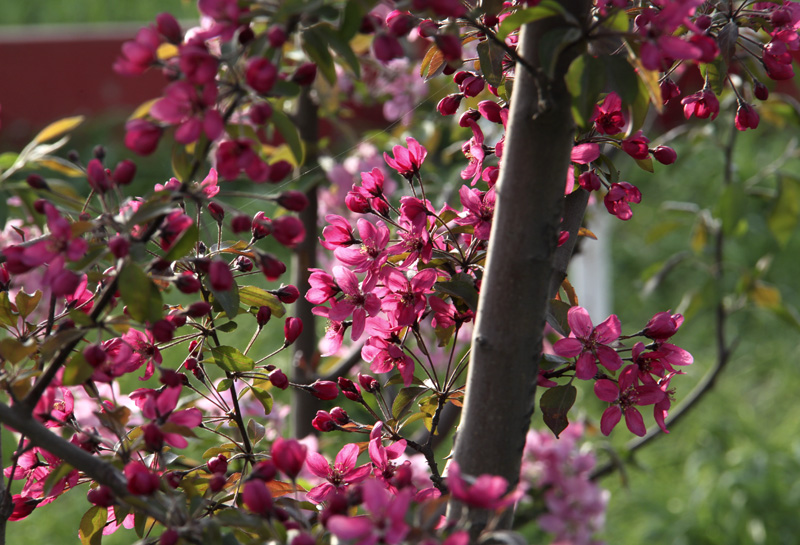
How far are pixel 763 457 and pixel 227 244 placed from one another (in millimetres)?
2009

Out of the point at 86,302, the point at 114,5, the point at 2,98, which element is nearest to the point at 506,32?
the point at 86,302

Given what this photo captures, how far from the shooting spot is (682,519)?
2203 mm

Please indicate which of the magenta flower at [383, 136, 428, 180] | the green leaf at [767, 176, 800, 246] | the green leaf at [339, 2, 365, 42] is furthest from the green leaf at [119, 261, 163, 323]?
the green leaf at [767, 176, 800, 246]

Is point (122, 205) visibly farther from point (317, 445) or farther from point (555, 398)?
point (317, 445)

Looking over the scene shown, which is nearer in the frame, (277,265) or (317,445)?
(277,265)

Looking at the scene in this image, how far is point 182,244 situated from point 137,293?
2.6 inches

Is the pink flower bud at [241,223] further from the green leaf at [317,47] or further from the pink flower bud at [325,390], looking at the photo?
the pink flower bud at [325,390]

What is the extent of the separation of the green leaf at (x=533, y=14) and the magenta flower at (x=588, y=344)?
0.91 ft

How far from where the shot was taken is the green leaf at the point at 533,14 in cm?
58

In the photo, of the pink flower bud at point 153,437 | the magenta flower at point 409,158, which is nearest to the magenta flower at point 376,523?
the pink flower bud at point 153,437

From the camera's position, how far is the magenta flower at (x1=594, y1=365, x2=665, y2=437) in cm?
75

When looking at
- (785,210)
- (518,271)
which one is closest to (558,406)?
(518,271)

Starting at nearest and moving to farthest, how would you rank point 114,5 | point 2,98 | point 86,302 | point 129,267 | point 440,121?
1. point 129,267
2. point 86,302
3. point 440,121
4. point 2,98
5. point 114,5

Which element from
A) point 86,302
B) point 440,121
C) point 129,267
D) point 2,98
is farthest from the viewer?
point 2,98
